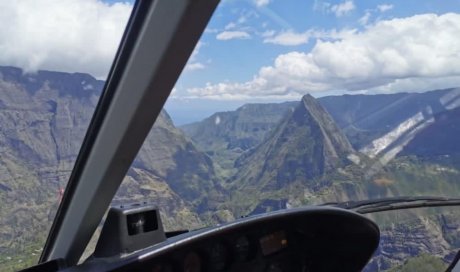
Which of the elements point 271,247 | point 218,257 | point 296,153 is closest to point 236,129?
point 296,153

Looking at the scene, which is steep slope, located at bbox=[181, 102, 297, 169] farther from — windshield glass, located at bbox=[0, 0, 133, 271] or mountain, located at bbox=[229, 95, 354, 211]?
windshield glass, located at bbox=[0, 0, 133, 271]

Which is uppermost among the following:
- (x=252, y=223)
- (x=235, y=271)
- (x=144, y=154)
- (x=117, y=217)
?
(x=144, y=154)

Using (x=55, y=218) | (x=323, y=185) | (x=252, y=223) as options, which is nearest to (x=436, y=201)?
(x=323, y=185)

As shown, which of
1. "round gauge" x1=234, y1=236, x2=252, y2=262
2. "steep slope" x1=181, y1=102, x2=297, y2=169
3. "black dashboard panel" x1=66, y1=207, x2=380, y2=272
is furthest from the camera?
"steep slope" x1=181, y1=102, x2=297, y2=169

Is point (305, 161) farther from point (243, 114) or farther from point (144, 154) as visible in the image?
point (144, 154)

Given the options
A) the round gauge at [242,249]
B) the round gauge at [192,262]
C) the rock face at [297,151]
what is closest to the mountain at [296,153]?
the rock face at [297,151]

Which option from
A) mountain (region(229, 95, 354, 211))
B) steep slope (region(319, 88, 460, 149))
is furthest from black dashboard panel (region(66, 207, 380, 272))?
steep slope (region(319, 88, 460, 149))

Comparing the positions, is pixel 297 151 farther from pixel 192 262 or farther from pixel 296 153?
pixel 192 262

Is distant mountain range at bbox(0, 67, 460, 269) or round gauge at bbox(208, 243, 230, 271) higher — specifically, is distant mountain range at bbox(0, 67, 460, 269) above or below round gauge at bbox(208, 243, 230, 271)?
above
